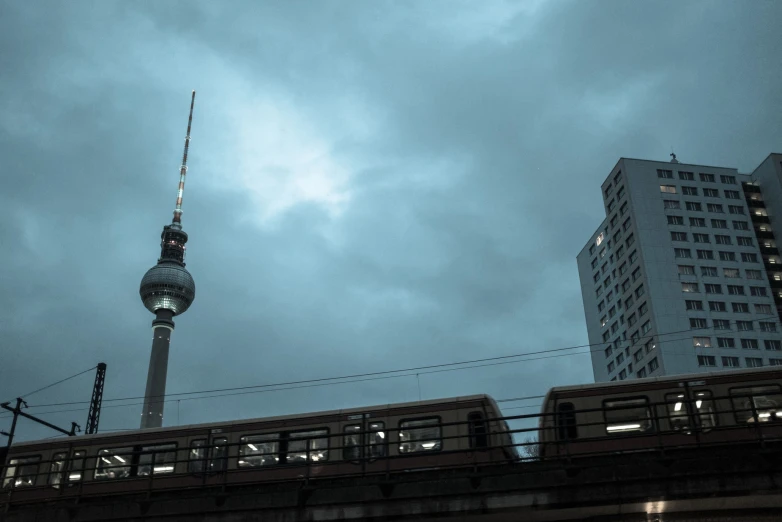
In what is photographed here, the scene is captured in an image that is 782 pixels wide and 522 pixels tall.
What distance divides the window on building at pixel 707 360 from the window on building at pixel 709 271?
43.5 feet

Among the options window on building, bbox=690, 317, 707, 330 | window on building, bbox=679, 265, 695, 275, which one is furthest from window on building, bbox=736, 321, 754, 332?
window on building, bbox=679, 265, 695, 275

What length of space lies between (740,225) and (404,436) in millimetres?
98407

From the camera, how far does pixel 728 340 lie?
311 feet

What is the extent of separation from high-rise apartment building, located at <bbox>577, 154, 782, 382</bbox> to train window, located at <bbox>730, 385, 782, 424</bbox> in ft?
245

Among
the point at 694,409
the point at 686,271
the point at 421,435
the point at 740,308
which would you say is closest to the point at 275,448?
the point at 421,435

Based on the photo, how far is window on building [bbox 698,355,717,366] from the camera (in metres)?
91.8

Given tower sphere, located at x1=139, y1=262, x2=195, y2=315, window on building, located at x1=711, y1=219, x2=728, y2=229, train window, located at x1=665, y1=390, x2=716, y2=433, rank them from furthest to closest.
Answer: tower sphere, located at x1=139, y1=262, x2=195, y2=315 < window on building, located at x1=711, y1=219, x2=728, y2=229 < train window, located at x1=665, y1=390, x2=716, y2=433

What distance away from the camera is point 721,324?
96.2 m

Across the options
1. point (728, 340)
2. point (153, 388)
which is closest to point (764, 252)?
point (728, 340)

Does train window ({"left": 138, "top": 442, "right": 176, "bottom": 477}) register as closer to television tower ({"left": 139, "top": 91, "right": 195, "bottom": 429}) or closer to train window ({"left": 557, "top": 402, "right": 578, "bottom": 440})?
train window ({"left": 557, "top": 402, "right": 578, "bottom": 440})

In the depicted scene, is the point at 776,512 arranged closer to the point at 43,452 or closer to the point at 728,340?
the point at 43,452

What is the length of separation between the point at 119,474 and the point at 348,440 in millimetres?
7909

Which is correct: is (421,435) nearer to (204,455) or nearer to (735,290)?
(204,455)

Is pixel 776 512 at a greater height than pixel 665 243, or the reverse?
pixel 665 243
